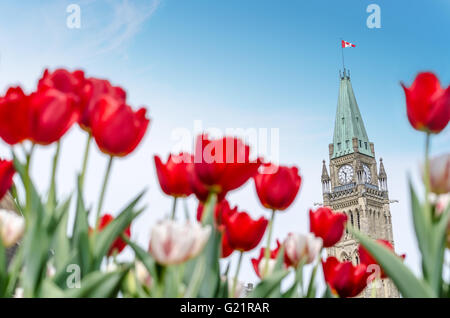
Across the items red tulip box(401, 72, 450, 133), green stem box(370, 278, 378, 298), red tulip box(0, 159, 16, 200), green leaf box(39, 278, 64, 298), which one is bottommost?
green leaf box(39, 278, 64, 298)

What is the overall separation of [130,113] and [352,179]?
5175 centimetres

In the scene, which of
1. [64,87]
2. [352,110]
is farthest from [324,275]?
[352,110]

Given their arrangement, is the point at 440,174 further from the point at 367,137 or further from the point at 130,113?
the point at 367,137

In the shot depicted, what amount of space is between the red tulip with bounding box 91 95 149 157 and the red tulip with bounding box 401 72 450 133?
0.47 metres

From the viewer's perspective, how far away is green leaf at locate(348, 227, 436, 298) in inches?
30.9

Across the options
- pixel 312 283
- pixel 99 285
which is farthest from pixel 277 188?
pixel 99 285

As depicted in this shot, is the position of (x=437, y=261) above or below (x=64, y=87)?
below

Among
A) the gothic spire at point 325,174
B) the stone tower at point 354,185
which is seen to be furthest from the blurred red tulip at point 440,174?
the gothic spire at point 325,174

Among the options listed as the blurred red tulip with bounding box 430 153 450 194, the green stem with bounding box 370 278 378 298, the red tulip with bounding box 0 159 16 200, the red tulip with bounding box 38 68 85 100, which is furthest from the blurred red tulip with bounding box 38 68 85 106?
the green stem with bounding box 370 278 378 298

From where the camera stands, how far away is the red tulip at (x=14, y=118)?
2.77 feet

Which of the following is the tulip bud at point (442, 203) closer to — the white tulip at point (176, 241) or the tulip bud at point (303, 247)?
the tulip bud at point (303, 247)

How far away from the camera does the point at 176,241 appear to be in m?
0.77

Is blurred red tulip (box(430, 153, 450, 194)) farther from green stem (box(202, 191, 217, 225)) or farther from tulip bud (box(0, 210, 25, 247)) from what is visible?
tulip bud (box(0, 210, 25, 247))

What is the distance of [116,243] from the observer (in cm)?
117
